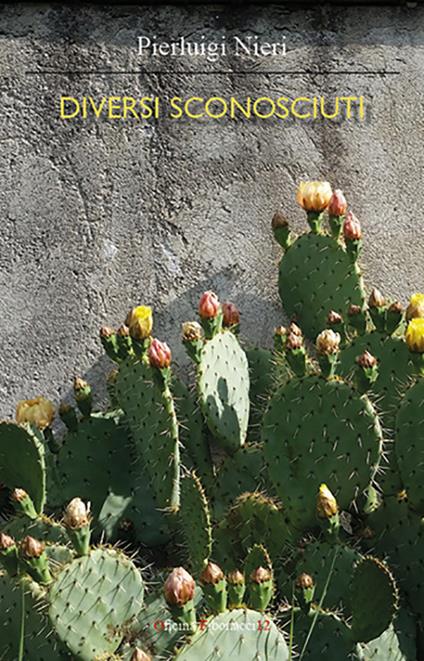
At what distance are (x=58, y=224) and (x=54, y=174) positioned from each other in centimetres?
17

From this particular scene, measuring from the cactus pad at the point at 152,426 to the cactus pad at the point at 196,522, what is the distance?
107mm

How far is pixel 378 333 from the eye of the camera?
3688 millimetres

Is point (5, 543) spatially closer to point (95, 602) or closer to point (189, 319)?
point (95, 602)

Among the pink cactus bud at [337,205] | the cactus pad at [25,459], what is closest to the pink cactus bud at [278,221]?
the pink cactus bud at [337,205]

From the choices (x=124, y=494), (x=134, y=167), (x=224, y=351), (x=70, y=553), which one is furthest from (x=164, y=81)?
(x=70, y=553)

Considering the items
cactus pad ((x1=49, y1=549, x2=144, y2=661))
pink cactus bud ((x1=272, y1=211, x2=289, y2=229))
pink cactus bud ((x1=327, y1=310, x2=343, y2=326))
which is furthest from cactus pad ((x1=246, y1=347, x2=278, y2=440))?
cactus pad ((x1=49, y1=549, x2=144, y2=661))

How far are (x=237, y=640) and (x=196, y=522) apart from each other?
61cm

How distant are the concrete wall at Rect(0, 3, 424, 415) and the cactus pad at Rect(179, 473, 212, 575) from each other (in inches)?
31.8

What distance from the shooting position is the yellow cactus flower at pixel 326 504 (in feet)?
10.4

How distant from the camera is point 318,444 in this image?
3.35 m

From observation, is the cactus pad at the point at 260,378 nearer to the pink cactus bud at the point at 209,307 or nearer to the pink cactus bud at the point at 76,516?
the pink cactus bud at the point at 209,307

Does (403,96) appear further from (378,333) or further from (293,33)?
(378,333)

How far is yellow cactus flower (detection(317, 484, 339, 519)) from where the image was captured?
317 centimetres

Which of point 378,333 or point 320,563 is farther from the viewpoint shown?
point 378,333
